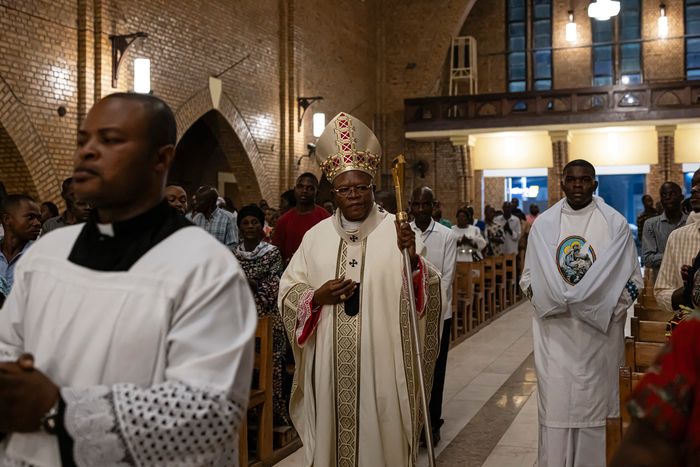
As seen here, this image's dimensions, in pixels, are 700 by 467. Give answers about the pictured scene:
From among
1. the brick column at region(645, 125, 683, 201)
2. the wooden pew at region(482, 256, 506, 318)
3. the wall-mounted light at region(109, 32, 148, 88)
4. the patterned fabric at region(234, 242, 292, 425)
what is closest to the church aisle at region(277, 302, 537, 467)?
the patterned fabric at region(234, 242, 292, 425)

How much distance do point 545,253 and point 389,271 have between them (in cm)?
127

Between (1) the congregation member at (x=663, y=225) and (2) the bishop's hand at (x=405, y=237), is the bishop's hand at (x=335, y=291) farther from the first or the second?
(1) the congregation member at (x=663, y=225)

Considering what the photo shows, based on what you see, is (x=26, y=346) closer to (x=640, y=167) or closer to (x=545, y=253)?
(x=545, y=253)

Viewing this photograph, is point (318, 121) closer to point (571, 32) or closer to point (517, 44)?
point (571, 32)

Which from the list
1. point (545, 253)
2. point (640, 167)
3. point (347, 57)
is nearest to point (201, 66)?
point (347, 57)

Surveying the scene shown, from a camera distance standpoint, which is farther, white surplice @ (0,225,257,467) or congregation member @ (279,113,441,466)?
congregation member @ (279,113,441,466)

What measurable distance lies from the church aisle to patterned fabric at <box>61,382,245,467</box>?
3607mm

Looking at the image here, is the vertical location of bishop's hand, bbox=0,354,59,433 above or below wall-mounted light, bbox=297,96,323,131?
below

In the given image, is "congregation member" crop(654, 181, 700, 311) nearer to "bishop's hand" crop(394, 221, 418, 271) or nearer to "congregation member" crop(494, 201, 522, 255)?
"bishop's hand" crop(394, 221, 418, 271)

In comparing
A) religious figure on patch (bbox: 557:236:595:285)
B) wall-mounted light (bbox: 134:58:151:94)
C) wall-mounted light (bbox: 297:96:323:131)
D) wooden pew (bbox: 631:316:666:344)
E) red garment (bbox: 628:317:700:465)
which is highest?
wall-mounted light (bbox: 297:96:323:131)

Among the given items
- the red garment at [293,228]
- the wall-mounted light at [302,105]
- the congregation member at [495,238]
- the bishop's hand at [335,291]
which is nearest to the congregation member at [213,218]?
the red garment at [293,228]

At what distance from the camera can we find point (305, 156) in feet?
55.8

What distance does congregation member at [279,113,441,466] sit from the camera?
367cm

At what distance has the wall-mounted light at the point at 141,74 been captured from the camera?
1103cm
